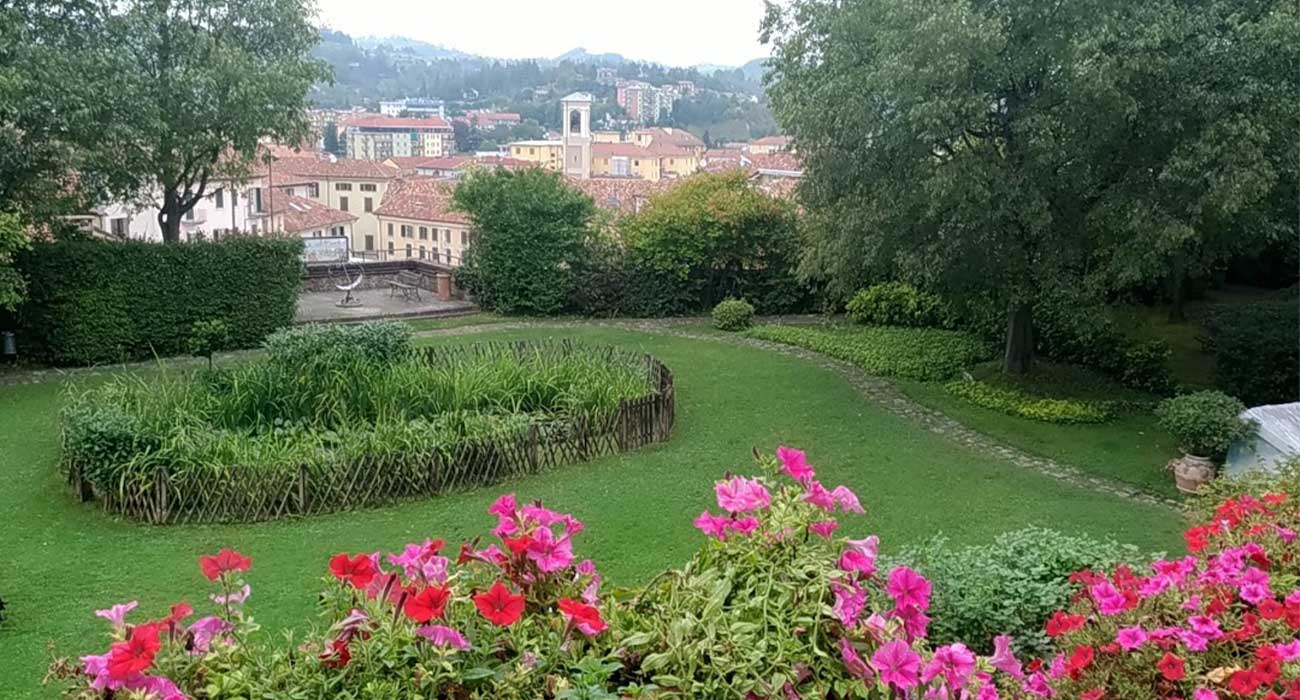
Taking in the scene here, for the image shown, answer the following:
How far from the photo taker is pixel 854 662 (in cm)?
252

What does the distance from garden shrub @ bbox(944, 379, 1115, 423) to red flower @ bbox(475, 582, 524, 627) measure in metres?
11.5

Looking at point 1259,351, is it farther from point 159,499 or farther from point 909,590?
point 159,499

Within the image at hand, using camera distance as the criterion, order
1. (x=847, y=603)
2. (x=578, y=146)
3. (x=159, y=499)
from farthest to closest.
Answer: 1. (x=578, y=146)
2. (x=159, y=499)
3. (x=847, y=603)

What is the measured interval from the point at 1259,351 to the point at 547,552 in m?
12.4

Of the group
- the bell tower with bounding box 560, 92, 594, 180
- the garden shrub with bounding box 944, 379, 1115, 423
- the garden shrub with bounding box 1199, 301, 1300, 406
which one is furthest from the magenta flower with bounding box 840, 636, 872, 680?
the bell tower with bounding box 560, 92, 594, 180

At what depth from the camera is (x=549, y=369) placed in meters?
11.9

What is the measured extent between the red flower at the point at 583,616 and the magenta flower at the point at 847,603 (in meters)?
0.63

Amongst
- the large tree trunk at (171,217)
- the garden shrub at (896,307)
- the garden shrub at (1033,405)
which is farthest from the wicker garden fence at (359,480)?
the garden shrub at (896,307)

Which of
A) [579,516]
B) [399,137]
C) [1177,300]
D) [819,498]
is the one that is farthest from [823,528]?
[399,137]

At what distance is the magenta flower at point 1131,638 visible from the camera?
128 inches

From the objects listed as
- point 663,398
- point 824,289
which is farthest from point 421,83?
point 663,398

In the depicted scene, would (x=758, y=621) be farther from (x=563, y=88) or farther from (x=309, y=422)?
(x=563, y=88)

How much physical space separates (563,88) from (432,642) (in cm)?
11617

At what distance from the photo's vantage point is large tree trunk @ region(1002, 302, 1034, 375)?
1450cm
